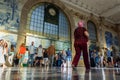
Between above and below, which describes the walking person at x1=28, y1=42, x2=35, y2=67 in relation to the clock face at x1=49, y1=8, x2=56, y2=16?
below

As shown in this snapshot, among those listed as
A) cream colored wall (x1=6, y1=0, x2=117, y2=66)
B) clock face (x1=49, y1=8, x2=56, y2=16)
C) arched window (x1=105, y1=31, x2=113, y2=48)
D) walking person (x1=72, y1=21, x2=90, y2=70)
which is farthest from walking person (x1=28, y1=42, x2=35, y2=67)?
arched window (x1=105, y1=31, x2=113, y2=48)

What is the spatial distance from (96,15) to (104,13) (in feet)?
2.96

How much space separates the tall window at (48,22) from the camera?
1076cm

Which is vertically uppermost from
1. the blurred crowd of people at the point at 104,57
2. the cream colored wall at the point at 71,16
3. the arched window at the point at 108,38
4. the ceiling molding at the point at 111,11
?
the ceiling molding at the point at 111,11

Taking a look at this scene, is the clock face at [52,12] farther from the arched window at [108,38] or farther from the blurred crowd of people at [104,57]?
the arched window at [108,38]

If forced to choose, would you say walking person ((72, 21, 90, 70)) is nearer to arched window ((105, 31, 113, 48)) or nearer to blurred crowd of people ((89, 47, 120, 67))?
blurred crowd of people ((89, 47, 120, 67))

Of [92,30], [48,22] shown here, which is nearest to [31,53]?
[48,22]

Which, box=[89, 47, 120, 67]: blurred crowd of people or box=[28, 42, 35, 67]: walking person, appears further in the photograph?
box=[89, 47, 120, 67]: blurred crowd of people

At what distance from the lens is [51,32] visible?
37.7ft

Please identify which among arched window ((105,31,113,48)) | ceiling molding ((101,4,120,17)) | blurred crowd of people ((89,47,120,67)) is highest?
ceiling molding ((101,4,120,17))

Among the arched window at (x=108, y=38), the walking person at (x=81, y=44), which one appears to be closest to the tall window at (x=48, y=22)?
the arched window at (x=108, y=38)

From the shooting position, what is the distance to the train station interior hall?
8469mm

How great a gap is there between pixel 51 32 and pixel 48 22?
899mm

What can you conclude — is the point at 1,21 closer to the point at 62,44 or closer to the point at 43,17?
the point at 43,17
